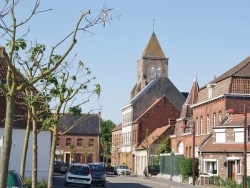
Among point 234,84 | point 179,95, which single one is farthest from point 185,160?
point 179,95

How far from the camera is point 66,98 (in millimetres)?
28641

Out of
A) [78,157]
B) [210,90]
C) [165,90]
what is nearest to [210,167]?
[210,90]

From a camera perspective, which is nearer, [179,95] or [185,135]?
[185,135]

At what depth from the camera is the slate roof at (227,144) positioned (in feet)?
163

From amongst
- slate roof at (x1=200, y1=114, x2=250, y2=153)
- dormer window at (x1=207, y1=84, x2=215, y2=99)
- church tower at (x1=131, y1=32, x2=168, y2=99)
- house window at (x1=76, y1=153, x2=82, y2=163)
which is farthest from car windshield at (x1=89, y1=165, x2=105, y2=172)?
house window at (x1=76, y1=153, x2=82, y2=163)

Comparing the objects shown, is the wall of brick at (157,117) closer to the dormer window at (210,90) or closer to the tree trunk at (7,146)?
the dormer window at (210,90)

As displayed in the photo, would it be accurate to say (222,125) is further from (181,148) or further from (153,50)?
(153,50)

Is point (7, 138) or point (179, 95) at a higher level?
point (179, 95)

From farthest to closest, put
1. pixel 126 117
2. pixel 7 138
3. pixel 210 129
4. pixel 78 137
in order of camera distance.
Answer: pixel 78 137 → pixel 126 117 → pixel 210 129 → pixel 7 138

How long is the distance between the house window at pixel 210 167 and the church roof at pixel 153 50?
5430cm

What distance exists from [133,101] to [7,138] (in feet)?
275

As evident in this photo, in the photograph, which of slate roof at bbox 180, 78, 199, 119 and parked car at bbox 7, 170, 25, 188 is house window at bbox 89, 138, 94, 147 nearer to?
slate roof at bbox 180, 78, 199, 119

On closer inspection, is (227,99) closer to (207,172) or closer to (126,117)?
(207,172)

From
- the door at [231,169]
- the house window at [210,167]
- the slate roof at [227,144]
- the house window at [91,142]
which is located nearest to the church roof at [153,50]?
the house window at [91,142]
